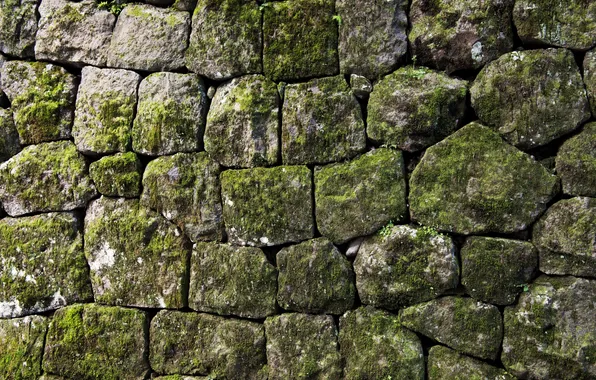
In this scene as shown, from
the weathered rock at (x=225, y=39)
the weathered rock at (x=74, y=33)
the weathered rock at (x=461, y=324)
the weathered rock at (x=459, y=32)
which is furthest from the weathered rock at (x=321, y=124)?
the weathered rock at (x=74, y=33)

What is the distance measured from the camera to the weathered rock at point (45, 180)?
3.55m

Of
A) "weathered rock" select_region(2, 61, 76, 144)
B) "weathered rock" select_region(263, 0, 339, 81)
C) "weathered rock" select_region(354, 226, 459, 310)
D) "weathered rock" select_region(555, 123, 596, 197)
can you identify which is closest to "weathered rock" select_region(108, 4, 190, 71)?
"weathered rock" select_region(2, 61, 76, 144)

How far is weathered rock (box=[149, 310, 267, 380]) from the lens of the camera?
318 centimetres

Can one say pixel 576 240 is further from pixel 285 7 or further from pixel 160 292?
pixel 160 292

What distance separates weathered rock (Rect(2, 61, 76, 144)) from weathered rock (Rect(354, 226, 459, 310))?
7.72 ft

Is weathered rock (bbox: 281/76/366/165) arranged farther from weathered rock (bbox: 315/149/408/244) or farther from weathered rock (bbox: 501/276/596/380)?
weathered rock (bbox: 501/276/596/380)

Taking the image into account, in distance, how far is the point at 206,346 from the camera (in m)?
3.25

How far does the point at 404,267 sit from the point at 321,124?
3.23 ft

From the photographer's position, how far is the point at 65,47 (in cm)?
365

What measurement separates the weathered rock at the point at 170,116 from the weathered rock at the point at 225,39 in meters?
0.15

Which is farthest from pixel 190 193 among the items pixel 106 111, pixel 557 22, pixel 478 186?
pixel 557 22

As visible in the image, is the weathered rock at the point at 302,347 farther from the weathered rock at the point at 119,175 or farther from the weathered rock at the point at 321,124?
the weathered rock at the point at 119,175

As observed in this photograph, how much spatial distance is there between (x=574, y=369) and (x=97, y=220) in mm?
3038

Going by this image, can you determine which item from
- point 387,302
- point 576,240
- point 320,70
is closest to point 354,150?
point 320,70
